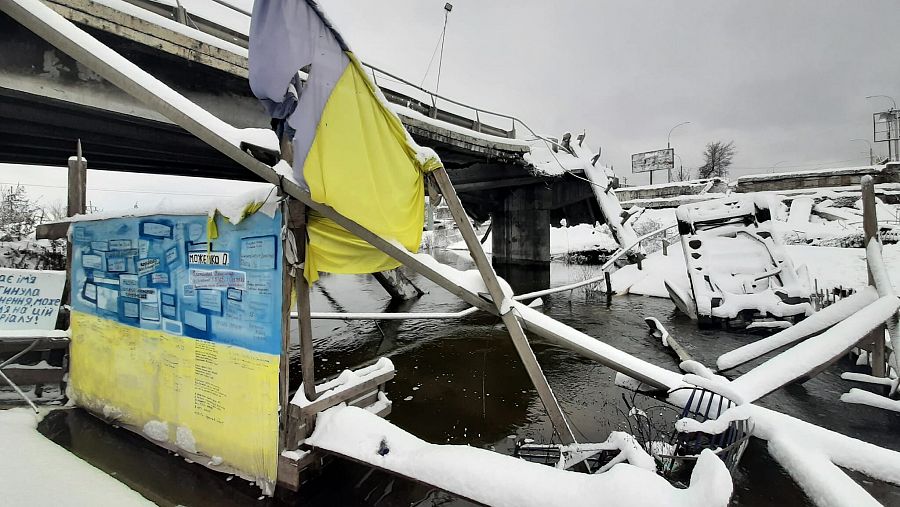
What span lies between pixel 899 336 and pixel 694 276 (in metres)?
4.85

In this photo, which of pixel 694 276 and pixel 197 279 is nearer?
pixel 197 279

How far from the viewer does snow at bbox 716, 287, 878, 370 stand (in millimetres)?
5309

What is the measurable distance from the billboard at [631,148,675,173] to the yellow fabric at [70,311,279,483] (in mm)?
51453

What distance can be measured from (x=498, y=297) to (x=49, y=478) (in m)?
4.34

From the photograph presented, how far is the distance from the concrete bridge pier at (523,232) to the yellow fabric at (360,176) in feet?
57.1

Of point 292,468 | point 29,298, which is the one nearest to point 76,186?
point 29,298

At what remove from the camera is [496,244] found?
25.0 metres

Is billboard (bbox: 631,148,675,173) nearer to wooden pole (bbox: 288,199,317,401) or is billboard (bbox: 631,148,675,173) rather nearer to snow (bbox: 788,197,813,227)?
snow (bbox: 788,197,813,227)

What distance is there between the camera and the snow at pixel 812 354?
13.1 ft

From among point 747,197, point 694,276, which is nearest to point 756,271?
point 694,276

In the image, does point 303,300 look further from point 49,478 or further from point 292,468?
point 49,478

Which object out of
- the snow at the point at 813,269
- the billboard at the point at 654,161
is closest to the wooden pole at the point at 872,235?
the snow at the point at 813,269

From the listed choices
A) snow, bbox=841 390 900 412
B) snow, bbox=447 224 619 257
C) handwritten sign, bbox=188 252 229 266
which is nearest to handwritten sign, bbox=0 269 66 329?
handwritten sign, bbox=188 252 229 266

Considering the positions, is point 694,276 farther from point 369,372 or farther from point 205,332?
point 205,332
